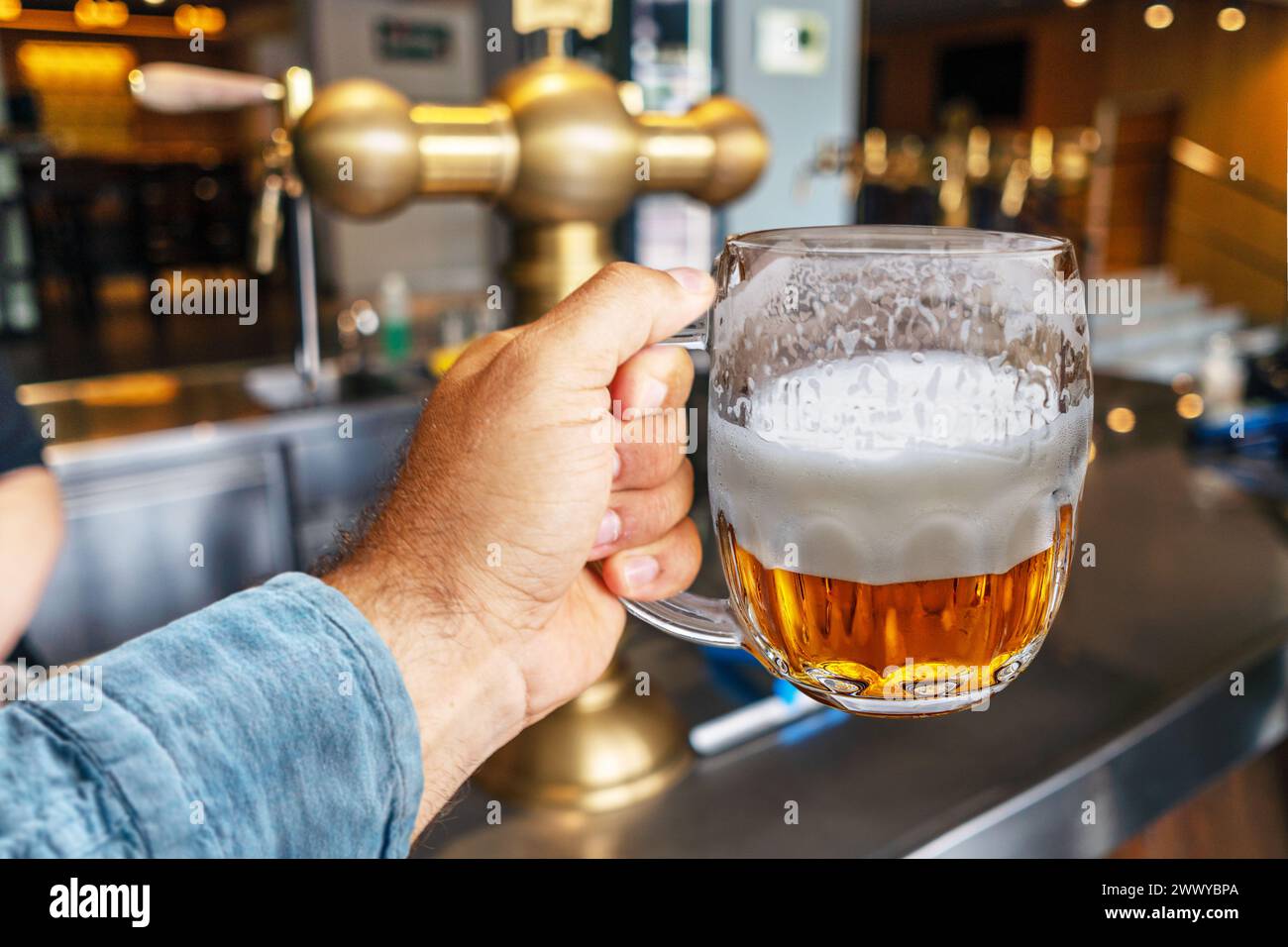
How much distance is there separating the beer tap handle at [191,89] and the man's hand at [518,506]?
2.54 ft

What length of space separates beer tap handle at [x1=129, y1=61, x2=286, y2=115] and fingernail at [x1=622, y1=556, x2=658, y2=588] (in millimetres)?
823

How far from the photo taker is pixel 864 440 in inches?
18.0

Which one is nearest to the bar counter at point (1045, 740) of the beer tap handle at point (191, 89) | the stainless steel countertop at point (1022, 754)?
the stainless steel countertop at point (1022, 754)

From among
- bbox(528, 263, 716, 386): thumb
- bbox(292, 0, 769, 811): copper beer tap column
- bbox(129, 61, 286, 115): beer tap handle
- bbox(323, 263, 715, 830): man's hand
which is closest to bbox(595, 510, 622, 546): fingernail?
bbox(323, 263, 715, 830): man's hand

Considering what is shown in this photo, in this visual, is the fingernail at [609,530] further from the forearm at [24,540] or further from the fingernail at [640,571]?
the forearm at [24,540]

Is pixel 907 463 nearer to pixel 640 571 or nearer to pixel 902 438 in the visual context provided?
pixel 902 438

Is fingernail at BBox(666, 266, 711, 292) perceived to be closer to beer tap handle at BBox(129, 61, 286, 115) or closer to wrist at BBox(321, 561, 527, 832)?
wrist at BBox(321, 561, 527, 832)

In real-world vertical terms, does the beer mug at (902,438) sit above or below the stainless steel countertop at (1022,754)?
above

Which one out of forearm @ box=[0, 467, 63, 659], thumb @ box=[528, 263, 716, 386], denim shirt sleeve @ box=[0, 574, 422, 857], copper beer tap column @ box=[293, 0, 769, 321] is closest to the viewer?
denim shirt sleeve @ box=[0, 574, 422, 857]

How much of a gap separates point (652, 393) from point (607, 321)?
0.05 m

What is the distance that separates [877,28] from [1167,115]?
3.62m

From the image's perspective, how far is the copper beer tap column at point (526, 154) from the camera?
0.75m

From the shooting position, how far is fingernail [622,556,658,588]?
1.95 feet

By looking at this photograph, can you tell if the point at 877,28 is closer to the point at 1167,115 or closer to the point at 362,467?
the point at 1167,115
